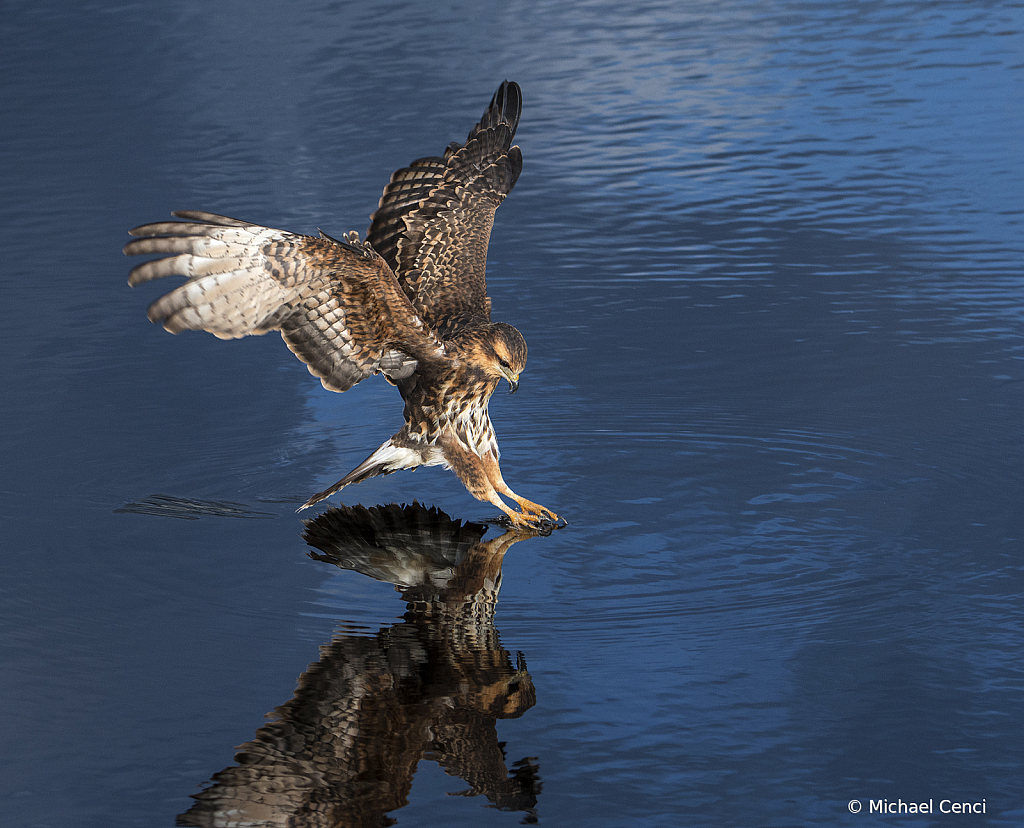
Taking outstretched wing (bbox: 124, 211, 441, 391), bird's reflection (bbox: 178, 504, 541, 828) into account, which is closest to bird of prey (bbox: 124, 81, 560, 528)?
outstretched wing (bbox: 124, 211, 441, 391)

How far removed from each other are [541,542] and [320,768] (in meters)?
1.94

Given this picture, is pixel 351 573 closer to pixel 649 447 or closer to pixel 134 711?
pixel 134 711

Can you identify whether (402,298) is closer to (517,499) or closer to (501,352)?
(501,352)

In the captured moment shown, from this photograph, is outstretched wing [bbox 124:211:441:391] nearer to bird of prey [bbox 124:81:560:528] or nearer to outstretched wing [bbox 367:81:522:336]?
bird of prey [bbox 124:81:560:528]

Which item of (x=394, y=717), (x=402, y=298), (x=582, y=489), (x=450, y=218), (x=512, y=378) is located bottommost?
(x=394, y=717)

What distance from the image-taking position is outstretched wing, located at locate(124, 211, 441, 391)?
5.40 meters

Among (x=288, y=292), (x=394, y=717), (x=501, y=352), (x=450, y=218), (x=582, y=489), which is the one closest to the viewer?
(x=394, y=717)

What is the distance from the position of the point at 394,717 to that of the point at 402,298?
2044mm

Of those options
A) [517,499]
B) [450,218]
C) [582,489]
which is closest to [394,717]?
[517,499]

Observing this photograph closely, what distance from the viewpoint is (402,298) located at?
5809 mm

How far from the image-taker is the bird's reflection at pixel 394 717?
398 cm

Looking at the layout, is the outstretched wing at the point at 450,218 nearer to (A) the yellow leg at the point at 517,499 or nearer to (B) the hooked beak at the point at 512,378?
(B) the hooked beak at the point at 512,378

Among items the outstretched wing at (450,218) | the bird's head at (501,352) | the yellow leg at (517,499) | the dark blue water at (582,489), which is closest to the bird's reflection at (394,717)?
the dark blue water at (582,489)

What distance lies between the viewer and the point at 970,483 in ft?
19.9
